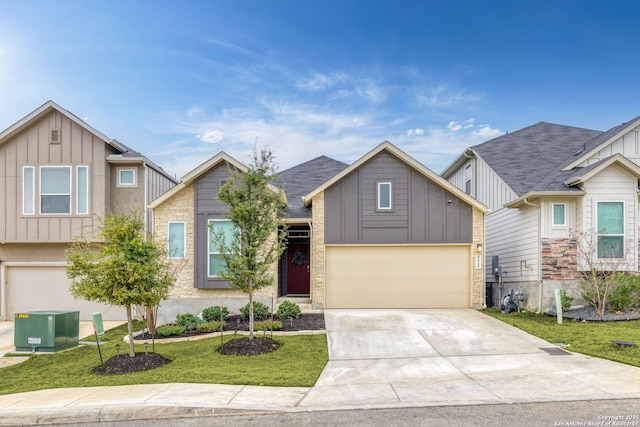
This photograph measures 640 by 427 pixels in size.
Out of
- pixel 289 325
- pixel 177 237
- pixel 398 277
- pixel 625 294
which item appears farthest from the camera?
pixel 177 237

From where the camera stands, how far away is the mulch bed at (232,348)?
10.1 meters

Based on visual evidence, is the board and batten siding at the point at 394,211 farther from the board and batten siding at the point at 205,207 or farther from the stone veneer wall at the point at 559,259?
the board and batten siding at the point at 205,207

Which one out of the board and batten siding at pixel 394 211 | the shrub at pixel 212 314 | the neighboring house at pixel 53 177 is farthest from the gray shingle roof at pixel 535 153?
the neighboring house at pixel 53 177

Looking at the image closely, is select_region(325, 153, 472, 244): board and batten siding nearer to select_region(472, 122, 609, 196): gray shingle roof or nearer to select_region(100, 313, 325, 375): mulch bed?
select_region(472, 122, 609, 196): gray shingle roof

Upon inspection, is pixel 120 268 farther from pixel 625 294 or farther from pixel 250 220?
pixel 625 294

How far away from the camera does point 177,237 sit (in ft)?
54.5

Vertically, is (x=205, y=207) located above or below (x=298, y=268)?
above

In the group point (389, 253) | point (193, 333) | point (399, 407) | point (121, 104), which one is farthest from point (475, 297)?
point (121, 104)

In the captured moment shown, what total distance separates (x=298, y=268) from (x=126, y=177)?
6.93 m

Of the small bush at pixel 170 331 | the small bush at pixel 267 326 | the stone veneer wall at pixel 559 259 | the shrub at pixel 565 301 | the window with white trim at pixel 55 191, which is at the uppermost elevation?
the window with white trim at pixel 55 191

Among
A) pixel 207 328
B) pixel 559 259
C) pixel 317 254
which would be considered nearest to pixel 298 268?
pixel 317 254

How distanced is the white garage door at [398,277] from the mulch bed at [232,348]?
222cm

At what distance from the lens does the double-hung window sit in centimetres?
1519

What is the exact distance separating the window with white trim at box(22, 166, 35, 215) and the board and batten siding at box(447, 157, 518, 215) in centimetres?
1621
